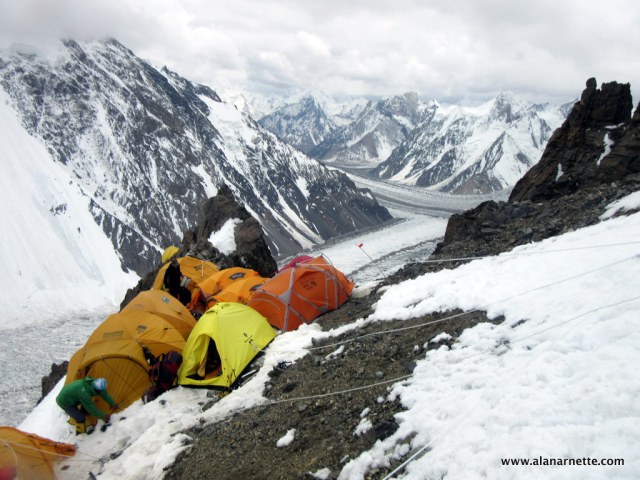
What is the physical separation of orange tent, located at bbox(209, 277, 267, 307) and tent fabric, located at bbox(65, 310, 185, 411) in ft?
19.0

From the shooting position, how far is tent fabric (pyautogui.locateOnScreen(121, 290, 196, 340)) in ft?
55.1

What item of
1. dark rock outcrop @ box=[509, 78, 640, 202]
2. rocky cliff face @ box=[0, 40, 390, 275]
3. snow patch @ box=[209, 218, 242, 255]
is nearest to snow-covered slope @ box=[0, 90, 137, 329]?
rocky cliff face @ box=[0, 40, 390, 275]

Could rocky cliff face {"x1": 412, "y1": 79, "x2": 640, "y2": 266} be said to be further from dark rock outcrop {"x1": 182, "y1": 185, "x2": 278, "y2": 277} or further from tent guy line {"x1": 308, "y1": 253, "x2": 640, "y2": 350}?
dark rock outcrop {"x1": 182, "y1": 185, "x2": 278, "y2": 277}

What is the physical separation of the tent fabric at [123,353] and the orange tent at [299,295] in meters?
4.28

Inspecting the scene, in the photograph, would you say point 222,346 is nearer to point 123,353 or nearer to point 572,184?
point 123,353

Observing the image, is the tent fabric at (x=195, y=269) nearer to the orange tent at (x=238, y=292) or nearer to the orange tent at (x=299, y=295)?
the orange tent at (x=238, y=292)

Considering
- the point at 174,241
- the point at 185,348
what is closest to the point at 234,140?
the point at 174,241

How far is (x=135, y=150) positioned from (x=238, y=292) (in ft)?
416

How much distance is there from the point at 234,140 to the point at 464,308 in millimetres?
185834

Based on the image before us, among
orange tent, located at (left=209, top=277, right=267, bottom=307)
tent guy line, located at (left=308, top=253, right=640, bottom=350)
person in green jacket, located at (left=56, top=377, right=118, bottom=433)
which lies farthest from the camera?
orange tent, located at (left=209, top=277, right=267, bottom=307)

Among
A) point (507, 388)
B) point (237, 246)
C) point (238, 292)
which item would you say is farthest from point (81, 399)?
point (237, 246)

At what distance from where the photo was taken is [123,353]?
13.9 meters

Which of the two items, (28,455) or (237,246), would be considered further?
(237,246)

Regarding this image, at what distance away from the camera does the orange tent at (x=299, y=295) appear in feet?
60.6
